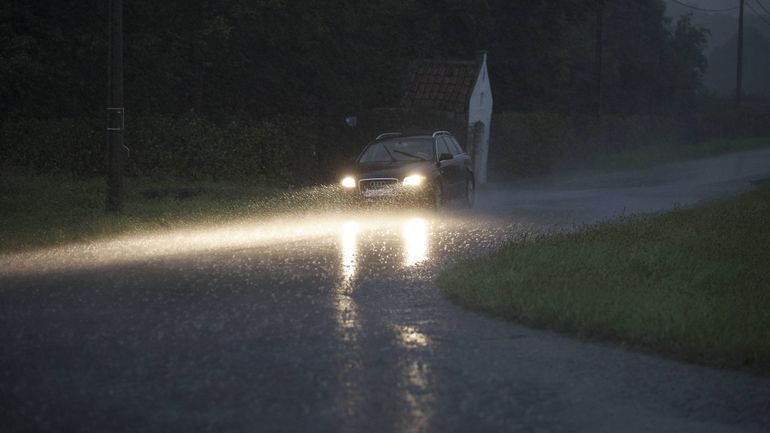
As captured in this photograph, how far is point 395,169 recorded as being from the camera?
22.4 metres

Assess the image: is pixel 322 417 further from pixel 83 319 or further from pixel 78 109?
pixel 78 109

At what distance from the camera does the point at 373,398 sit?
7.18 m

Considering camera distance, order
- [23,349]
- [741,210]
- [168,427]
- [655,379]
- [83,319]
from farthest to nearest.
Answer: [741,210]
[83,319]
[23,349]
[655,379]
[168,427]

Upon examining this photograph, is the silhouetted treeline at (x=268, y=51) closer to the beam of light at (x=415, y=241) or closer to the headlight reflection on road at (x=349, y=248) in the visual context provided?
the beam of light at (x=415, y=241)

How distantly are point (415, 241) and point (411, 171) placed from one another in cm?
538

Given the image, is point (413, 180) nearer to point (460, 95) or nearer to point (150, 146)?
point (150, 146)

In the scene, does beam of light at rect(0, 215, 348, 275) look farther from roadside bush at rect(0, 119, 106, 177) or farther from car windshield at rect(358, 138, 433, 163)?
roadside bush at rect(0, 119, 106, 177)

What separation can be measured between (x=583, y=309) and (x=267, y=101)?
27.5 meters

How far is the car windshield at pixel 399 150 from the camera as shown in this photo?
23.1 m

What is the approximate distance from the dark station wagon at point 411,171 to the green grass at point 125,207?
1287 millimetres

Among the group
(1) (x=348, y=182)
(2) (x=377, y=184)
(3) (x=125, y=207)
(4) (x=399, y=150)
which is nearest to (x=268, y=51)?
(4) (x=399, y=150)

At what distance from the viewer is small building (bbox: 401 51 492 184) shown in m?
35.9

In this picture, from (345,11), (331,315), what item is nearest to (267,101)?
(345,11)

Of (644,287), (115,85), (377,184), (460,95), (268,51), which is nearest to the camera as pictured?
(644,287)
